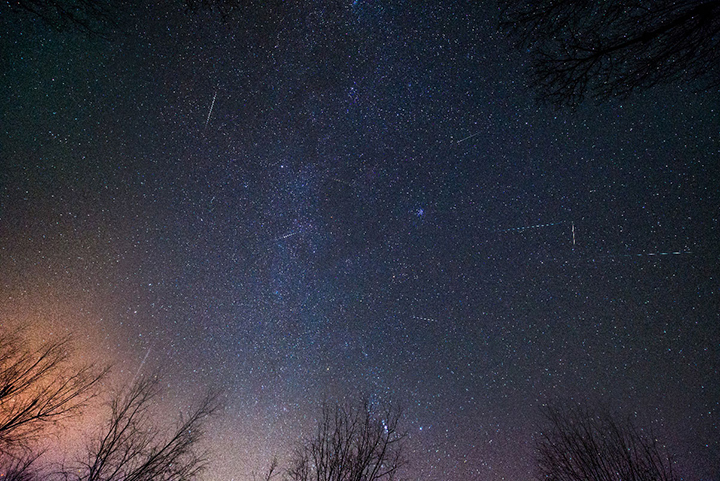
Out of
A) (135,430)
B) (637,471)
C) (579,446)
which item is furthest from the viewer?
(579,446)

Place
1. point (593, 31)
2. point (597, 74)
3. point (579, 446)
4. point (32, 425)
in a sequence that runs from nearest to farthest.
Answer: point (593, 31), point (597, 74), point (32, 425), point (579, 446)

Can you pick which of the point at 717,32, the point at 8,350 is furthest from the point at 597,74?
the point at 8,350

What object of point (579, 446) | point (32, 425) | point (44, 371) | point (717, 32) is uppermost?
point (717, 32)

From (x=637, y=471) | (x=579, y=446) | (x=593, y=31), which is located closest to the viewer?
(x=593, y=31)

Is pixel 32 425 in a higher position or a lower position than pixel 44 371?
lower

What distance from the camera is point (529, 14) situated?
249 cm

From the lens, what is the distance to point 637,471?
7.49m

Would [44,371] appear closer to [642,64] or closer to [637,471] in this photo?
[642,64]

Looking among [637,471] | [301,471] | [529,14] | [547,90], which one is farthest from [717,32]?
[301,471]

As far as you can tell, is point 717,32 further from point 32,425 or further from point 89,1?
point 32,425

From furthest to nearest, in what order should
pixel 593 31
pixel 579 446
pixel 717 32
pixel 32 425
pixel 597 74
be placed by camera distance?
pixel 579 446
pixel 32 425
pixel 597 74
pixel 593 31
pixel 717 32

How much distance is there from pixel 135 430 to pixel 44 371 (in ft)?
9.75

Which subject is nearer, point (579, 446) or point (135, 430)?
point (135, 430)

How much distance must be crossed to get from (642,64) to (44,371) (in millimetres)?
13673
